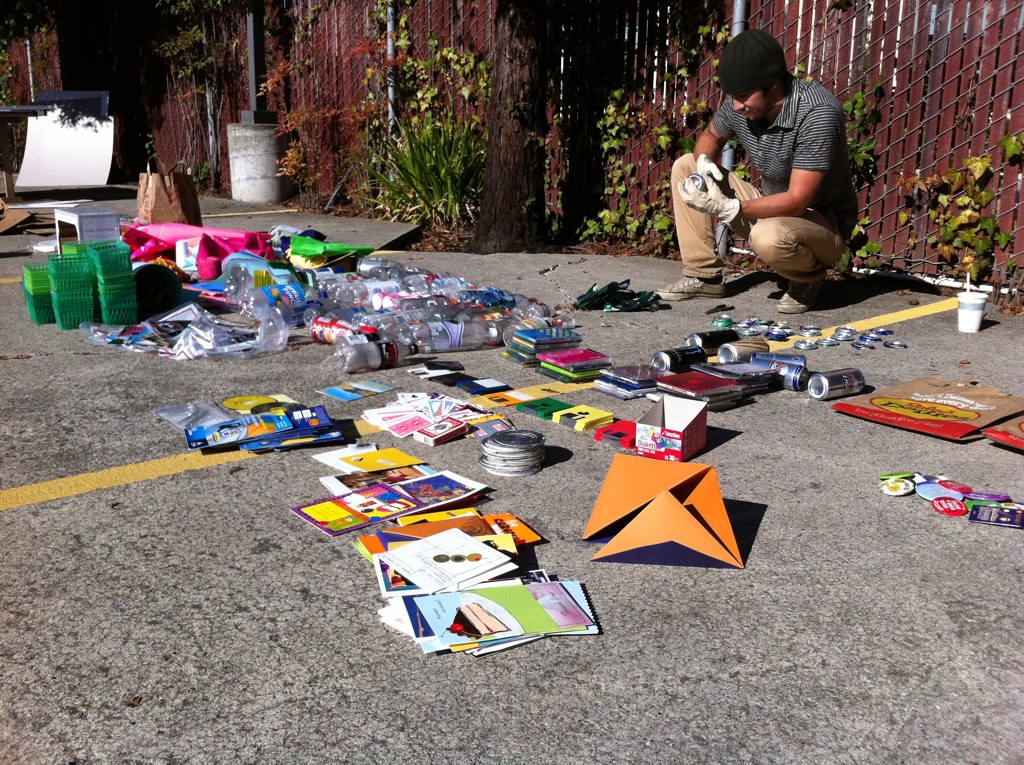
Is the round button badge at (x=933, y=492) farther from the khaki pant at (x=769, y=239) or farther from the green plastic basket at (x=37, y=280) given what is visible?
the green plastic basket at (x=37, y=280)

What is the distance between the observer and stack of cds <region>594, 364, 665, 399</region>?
4.37 metres

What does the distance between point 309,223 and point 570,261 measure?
3634 millimetres

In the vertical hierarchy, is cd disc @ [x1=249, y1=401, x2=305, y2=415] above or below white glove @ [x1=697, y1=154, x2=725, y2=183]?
below

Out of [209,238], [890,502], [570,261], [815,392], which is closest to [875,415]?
[815,392]

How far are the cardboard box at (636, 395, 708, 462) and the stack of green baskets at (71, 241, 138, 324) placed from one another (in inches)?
130

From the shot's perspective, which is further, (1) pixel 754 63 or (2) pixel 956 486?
(1) pixel 754 63

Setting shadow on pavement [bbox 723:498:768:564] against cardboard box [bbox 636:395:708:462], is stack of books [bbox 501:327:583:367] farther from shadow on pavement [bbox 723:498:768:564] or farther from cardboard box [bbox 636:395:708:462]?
shadow on pavement [bbox 723:498:768:564]

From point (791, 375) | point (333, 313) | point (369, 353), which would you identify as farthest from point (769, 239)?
point (333, 313)

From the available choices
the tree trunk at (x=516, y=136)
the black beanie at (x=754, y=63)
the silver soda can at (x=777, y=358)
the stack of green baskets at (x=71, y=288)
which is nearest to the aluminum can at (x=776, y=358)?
the silver soda can at (x=777, y=358)

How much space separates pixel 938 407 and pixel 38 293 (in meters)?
4.88

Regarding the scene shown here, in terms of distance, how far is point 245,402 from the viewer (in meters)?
4.10

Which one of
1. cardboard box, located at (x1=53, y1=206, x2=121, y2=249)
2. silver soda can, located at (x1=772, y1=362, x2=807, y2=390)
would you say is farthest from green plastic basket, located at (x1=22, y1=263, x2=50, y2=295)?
silver soda can, located at (x1=772, y1=362, x2=807, y2=390)

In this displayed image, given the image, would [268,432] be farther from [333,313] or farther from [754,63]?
[754,63]

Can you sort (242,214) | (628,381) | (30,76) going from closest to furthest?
(628,381)
(242,214)
(30,76)
